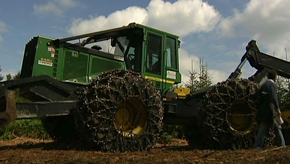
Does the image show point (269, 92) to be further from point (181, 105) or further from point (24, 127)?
point (24, 127)

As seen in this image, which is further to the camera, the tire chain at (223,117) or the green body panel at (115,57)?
the green body panel at (115,57)

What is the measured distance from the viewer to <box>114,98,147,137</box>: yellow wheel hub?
7766 mm

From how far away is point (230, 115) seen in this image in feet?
28.5

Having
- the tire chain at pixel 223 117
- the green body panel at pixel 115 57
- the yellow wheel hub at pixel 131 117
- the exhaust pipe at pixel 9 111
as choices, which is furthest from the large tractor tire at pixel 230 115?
the exhaust pipe at pixel 9 111

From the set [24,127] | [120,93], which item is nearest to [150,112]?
[120,93]

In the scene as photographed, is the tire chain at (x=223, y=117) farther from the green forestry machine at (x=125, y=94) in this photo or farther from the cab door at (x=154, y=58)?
the cab door at (x=154, y=58)

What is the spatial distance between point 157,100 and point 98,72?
1869mm

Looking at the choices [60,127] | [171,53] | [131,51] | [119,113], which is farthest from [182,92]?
[60,127]

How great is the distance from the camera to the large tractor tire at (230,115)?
27.8 ft

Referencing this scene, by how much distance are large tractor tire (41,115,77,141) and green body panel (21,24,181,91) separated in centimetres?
172

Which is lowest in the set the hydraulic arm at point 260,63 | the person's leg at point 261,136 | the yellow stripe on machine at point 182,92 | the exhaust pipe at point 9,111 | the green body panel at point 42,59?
the person's leg at point 261,136

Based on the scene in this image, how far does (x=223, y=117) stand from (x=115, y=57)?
3133 millimetres

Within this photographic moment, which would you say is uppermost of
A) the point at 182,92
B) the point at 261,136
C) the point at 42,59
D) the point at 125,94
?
the point at 42,59

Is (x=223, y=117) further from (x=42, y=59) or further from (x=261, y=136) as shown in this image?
(x=42, y=59)
